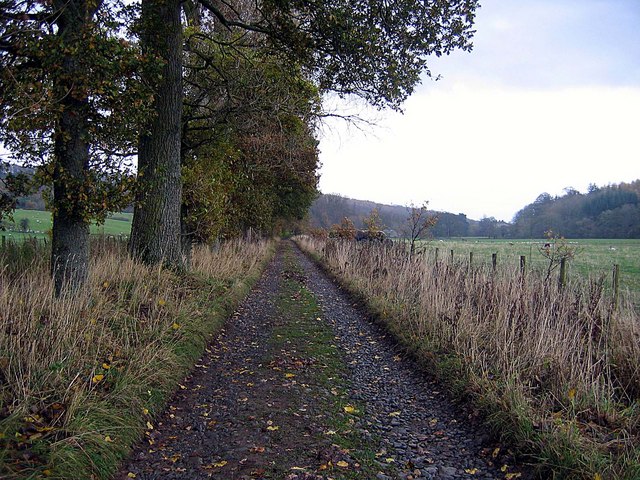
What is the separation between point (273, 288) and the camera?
48.9 ft

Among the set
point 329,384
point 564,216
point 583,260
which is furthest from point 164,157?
point 564,216

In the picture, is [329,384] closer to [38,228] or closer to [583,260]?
[38,228]

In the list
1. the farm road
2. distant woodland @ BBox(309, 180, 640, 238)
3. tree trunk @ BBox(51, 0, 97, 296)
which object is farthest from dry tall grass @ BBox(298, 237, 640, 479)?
distant woodland @ BBox(309, 180, 640, 238)

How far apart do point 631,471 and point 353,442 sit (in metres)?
2.10

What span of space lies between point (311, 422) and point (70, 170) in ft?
15.3

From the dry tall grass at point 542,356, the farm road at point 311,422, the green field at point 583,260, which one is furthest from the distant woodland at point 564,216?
the farm road at point 311,422

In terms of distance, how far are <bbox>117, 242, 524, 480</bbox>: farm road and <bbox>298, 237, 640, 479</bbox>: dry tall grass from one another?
0.38 m

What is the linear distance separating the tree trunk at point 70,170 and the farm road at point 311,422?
7.50 ft

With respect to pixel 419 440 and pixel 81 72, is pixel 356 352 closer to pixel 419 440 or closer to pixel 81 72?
pixel 419 440

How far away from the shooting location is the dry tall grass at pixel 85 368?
3166mm

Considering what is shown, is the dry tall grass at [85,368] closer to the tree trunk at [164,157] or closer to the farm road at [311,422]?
the farm road at [311,422]

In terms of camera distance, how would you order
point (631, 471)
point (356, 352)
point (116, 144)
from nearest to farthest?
point (631, 471)
point (356, 352)
point (116, 144)

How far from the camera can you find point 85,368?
4.23m

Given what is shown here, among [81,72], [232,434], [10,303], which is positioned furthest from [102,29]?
[232,434]
